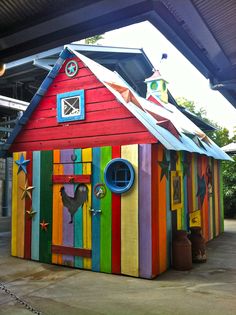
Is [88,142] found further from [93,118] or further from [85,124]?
[93,118]

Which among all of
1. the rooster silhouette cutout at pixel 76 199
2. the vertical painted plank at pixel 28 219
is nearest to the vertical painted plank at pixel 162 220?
the rooster silhouette cutout at pixel 76 199

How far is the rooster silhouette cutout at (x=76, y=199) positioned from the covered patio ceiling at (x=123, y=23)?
5.11m

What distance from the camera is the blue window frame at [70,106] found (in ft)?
23.6

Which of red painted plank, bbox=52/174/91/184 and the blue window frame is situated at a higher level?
the blue window frame

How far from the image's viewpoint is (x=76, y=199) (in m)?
7.03

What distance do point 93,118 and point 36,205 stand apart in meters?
2.40

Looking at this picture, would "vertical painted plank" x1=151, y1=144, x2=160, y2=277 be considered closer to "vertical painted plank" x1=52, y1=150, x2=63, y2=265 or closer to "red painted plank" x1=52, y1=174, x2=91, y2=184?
"red painted plank" x1=52, y1=174, x2=91, y2=184

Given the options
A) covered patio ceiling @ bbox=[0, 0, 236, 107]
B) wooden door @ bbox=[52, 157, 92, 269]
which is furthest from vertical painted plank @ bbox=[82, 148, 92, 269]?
covered patio ceiling @ bbox=[0, 0, 236, 107]

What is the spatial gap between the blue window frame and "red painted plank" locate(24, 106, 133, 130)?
0.40 feet

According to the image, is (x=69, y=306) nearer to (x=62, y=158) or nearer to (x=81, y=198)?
(x=81, y=198)

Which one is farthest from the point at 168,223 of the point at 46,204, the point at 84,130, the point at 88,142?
the point at 46,204

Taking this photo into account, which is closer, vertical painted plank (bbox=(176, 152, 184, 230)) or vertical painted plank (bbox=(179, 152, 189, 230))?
vertical painted plank (bbox=(176, 152, 184, 230))

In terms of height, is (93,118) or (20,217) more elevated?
(93,118)

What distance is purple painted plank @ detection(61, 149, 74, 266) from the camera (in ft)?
22.9
